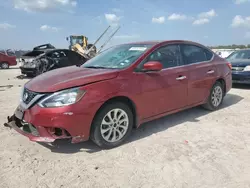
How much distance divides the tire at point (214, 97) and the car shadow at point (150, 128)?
140mm

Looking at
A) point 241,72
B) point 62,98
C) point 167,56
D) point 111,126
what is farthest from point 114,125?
point 241,72

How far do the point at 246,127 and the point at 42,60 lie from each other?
9516mm

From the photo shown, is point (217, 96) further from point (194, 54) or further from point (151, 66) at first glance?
point (151, 66)

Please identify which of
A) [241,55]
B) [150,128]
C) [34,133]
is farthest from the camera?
[241,55]

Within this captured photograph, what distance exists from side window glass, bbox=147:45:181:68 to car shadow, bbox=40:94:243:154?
1110 mm

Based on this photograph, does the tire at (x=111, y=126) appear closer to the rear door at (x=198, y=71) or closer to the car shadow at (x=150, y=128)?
the car shadow at (x=150, y=128)

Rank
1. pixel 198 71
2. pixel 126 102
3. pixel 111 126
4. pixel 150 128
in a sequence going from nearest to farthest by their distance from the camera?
pixel 111 126 < pixel 126 102 < pixel 150 128 < pixel 198 71

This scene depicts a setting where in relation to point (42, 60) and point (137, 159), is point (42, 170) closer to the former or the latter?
point (137, 159)

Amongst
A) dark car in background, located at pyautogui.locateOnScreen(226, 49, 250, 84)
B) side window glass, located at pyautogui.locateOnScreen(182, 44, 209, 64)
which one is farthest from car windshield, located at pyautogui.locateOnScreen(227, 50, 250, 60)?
side window glass, located at pyautogui.locateOnScreen(182, 44, 209, 64)

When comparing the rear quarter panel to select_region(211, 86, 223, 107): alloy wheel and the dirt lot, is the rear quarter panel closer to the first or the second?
select_region(211, 86, 223, 107): alloy wheel

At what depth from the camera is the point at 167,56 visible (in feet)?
14.5

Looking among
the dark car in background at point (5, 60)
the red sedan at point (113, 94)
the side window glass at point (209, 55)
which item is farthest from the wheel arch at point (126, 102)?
the dark car in background at point (5, 60)

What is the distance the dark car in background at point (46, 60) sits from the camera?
11.4 metres

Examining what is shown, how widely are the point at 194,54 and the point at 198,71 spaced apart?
1.36 feet
